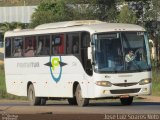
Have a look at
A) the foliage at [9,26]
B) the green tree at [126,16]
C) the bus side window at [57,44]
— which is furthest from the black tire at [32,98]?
the foliage at [9,26]

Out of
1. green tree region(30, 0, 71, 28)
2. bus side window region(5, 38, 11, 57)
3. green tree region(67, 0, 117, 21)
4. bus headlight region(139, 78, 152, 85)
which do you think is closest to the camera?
bus headlight region(139, 78, 152, 85)

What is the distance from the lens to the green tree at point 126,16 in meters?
57.1

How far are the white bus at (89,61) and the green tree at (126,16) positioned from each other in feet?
79.4

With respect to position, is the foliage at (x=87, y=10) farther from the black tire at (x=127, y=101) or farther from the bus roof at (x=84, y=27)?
the black tire at (x=127, y=101)

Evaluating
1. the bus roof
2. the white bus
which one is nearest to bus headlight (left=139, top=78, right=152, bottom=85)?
the white bus

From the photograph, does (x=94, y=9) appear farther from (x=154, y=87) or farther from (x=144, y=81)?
(x=144, y=81)

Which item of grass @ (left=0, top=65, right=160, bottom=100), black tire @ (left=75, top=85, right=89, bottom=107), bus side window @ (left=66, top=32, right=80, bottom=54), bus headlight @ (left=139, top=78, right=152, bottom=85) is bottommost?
grass @ (left=0, top=65, right=160, bottom=100)

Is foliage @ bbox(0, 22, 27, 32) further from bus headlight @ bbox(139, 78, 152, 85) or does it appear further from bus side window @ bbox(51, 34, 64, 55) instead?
bus headlight @ bbox(139, 78, 152, 85)

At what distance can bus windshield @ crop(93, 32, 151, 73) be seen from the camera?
2900 cm

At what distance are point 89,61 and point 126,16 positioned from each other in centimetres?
2772

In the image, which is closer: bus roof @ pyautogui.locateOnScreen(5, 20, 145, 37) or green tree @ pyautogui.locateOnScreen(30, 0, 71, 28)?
bus roof @ pyautogui.locateOnScreen(5, 20, 145, 37)

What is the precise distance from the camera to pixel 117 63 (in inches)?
1144

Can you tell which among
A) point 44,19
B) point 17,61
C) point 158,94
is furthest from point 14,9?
point 17,61

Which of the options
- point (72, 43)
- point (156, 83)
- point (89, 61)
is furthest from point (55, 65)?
point (156, 83)
